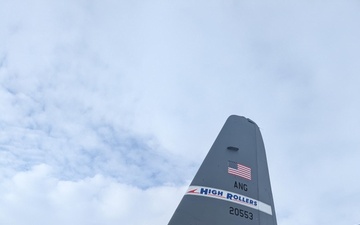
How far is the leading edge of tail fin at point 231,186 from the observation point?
7051mm

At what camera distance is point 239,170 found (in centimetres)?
799

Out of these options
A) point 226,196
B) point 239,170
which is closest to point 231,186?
point 226,196

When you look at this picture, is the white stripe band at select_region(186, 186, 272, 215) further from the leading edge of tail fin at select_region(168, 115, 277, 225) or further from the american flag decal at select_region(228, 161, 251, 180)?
the american flag decal at select_region(228, 161, 251, 180)

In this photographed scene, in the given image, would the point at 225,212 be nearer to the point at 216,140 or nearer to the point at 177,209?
the point at 177,209

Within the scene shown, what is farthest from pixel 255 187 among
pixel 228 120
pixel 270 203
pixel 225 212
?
pixel 228 120

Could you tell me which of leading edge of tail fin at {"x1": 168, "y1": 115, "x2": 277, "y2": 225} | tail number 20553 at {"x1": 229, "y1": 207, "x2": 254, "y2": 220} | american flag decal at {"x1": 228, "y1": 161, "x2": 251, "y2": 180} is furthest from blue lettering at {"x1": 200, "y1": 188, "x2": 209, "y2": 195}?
american flag decal at {"x1": 228, "y1": 161, "x2": 251, "y2": 180}

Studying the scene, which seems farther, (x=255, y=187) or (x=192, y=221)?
(x=255, y=187)

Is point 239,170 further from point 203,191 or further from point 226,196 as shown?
point 203,191

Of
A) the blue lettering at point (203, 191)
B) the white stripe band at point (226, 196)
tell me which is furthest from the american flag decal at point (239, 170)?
the blue lettering at point (203, 191)

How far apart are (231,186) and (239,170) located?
545mm

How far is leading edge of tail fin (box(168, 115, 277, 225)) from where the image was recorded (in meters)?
7.05

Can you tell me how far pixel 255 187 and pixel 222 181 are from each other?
92 centimetres

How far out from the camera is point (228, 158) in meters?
8.06

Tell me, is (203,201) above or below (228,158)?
below
